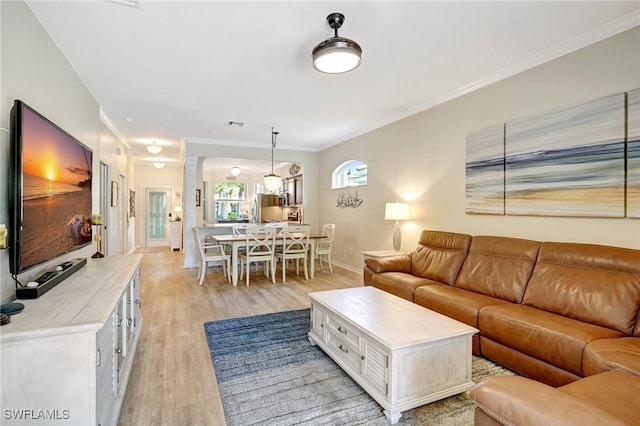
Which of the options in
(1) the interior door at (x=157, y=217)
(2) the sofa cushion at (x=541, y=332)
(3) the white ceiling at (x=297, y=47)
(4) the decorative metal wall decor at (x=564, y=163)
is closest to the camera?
(2) the sofa cushion at (x=541, y=332)

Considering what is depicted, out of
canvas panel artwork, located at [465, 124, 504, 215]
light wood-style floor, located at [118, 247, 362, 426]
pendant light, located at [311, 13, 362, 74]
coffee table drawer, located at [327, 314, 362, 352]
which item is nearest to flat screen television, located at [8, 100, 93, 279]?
light wood-style floor, located at [118, 247, 362, 426]

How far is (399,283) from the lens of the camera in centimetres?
342

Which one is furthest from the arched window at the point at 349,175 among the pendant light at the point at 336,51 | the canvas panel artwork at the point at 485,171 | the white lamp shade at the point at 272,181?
the pendant light at the point at 336,51

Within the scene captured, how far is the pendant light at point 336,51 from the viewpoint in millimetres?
2311

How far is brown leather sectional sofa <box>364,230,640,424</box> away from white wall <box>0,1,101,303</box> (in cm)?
274

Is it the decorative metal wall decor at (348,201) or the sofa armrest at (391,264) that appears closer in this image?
the sofa armrest at (391,264)

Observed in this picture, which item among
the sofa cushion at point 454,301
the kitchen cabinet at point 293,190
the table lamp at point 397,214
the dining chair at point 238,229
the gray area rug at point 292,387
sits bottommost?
the gray area rug at point 292,387

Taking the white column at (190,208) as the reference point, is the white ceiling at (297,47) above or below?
above

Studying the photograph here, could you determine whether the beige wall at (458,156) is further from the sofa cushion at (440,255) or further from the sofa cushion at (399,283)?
the sofa cushion at (399,283)

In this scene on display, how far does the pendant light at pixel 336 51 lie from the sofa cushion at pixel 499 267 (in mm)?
2234

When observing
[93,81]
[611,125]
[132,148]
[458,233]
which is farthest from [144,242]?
[611,125]

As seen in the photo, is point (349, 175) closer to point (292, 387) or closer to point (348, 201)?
point (348, 201)

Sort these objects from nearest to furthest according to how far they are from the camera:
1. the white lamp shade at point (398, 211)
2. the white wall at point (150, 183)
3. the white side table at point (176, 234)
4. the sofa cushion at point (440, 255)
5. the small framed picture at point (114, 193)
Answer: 1. the sofa cushion at point (440, 255)
2. the white lamp shade at point (398, 211)
3. the small framed picture at point (114, 193)
4. the white side table at point (176, 234)
5. the white wall at point (150, 183)

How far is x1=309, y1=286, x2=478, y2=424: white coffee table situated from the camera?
1.87 meters
